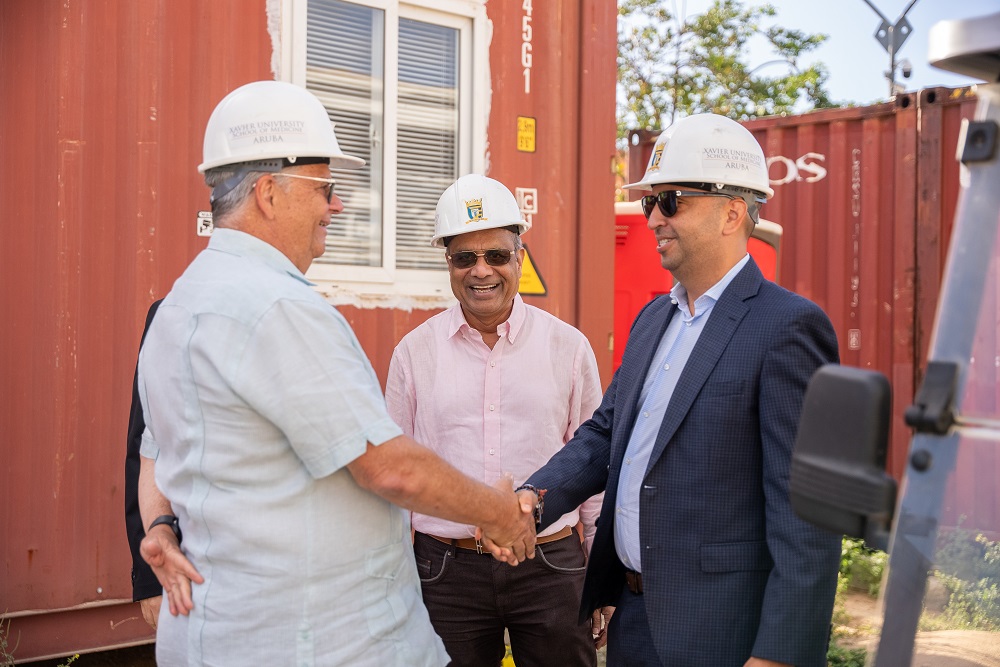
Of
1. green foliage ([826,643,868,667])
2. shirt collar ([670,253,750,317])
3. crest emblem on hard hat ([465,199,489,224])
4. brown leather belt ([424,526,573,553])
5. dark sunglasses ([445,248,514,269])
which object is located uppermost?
crest emblem on hard hat ([465,199,489,224])

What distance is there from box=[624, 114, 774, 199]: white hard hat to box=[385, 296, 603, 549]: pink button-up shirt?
35.7 inches

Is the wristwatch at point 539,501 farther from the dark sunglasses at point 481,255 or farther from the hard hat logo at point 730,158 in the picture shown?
the hard hat logo at point 730,158

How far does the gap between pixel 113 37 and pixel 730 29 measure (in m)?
15.6

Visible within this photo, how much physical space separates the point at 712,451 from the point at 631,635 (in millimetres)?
555

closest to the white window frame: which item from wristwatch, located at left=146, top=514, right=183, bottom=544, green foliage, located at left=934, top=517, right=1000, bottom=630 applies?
wristwatch, located at left=146, top=514, right=183, bottom=544

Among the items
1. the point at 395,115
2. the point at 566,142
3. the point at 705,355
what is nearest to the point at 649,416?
the point at 705,355

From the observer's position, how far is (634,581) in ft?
7.86

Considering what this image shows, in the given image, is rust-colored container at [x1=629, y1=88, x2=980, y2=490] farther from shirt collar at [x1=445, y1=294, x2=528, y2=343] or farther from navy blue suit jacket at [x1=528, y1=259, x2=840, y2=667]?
navy blue suit jacket at [x1=528, y1=259, x2=840, y2=667]

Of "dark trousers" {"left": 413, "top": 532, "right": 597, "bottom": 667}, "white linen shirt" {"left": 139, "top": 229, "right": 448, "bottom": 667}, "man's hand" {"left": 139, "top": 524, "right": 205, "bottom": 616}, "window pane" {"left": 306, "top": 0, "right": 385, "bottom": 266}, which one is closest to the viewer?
"white linen shirt" {"left": 139, "top": 229, "right": 448, "bottom": 667}

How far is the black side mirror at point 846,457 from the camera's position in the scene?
140 cm

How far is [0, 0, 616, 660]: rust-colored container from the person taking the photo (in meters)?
3.67

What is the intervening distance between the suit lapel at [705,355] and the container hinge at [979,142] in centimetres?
76

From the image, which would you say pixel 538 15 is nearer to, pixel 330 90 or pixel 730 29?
pixel 330 90

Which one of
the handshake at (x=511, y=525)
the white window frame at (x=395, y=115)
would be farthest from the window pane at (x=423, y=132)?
the handshake at (x=511, y=525)
